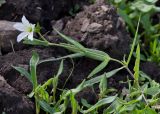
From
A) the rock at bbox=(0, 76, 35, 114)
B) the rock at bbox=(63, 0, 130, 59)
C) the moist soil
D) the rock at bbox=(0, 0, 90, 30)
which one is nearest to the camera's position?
the rock at bbox=(0, 76, 35, 114)

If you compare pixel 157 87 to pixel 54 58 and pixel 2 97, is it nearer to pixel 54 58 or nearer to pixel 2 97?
pixel 54 58

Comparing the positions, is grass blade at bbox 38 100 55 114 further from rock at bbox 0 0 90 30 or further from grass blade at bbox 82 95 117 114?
rock at bbox 0 0 90 30

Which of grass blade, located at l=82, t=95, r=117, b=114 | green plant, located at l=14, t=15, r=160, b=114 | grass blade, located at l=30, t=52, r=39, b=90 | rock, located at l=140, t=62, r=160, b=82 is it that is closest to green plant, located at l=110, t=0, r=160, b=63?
rock, located at l=140, t=62, r=160, b=82

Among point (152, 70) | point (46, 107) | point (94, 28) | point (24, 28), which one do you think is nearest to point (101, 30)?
point (94, 28)

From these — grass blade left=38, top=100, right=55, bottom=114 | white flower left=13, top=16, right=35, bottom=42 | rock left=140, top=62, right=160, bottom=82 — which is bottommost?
rock left=140, top=62, right=160, bottom=82

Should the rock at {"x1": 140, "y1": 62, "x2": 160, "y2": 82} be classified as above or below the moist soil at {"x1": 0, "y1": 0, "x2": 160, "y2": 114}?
below

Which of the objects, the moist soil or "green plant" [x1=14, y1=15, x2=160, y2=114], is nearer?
"green plant" [x1=14, y1=15, x2=160, y2=114]

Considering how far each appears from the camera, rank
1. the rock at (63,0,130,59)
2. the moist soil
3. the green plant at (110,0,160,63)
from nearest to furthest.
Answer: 1. the moist soil
2. the rock at (63,0,130,59)
3. the green plant at (110,0,160,63)

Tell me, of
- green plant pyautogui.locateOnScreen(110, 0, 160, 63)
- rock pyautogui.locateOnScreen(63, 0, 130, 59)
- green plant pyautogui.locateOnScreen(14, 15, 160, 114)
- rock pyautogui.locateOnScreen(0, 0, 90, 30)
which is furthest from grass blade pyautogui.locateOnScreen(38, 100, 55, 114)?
green plant pyautogui.locateOnScreen(110, 0, 160, 63)
